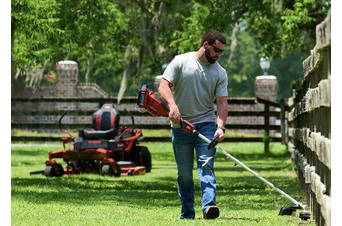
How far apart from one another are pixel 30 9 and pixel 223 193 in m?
4.25

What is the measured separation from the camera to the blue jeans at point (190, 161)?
21.7 feet

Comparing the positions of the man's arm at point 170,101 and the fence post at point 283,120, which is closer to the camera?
the man's arm at point 170,101

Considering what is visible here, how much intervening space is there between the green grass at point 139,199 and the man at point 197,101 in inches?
15.7

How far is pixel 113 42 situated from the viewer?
69.3ft

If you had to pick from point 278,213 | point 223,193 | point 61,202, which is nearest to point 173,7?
point 223,193

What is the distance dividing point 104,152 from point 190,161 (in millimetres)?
5331

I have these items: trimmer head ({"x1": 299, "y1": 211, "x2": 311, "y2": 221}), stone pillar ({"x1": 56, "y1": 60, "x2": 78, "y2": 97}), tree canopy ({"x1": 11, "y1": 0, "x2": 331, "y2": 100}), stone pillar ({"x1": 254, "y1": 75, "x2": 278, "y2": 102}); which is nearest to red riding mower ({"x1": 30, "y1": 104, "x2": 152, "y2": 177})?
tree canopy ({"x1": 11, "y1": 0, "x2": 331, "y2": 100})

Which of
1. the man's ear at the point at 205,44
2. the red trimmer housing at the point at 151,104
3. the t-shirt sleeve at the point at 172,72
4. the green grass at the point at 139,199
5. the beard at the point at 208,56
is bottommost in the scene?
the green grass at the point at 139,199

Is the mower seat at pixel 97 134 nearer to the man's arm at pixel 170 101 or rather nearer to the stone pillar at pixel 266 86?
the man's arm at pixel 170 101

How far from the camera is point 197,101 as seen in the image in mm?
6703

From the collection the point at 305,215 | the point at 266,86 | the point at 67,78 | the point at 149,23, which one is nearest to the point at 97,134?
the point at 149,23

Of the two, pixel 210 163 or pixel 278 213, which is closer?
pixel 210 163

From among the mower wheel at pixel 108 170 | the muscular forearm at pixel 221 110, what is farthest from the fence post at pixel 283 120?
the muscular forearm at pixel 221 110

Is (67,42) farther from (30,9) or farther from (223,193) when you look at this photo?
(223,193)
